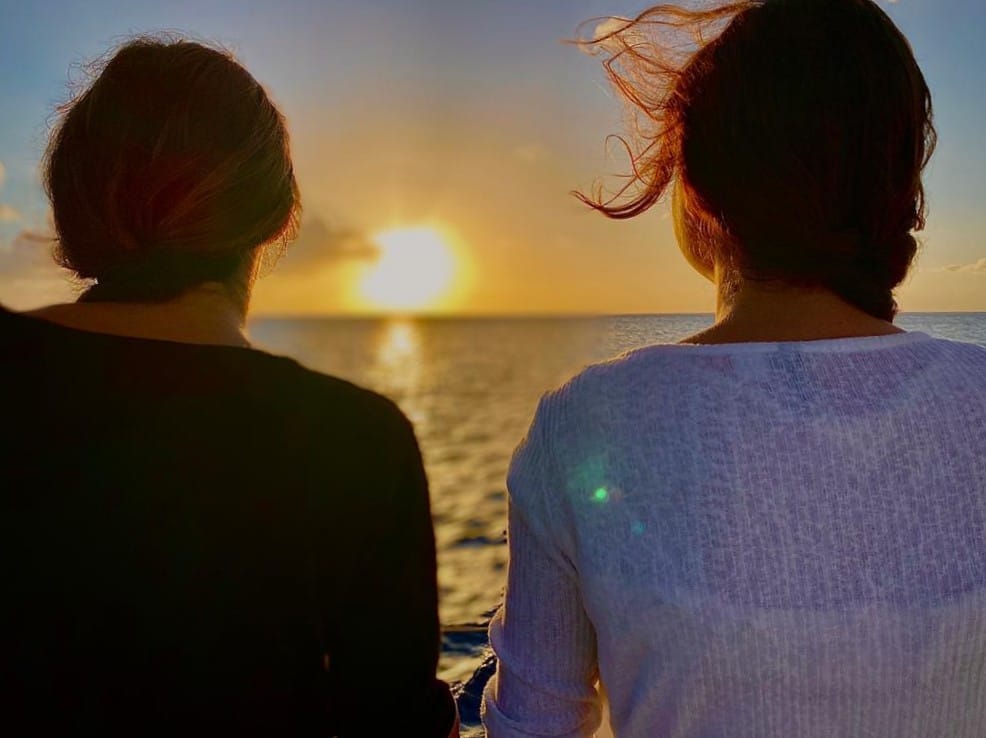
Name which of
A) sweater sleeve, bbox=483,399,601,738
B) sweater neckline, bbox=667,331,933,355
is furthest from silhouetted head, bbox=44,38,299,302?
sweater neckline, bbox=667,331,933,355

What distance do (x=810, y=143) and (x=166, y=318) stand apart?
2.92 feet

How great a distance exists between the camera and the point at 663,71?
1267 mm

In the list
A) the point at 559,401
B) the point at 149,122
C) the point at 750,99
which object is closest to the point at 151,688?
the point at 559,401

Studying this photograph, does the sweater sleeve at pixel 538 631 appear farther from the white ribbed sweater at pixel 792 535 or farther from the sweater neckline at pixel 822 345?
the sweater neckline at pixel 822 345

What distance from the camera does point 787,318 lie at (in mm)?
1149

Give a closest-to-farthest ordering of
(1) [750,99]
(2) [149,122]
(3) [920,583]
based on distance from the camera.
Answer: (3) [920,583] → (1) [750,99] → (2) [149,122]

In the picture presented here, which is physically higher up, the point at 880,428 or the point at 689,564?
the point at 880,428

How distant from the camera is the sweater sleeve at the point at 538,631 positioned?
119cm

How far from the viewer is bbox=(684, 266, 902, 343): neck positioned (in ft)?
3.72

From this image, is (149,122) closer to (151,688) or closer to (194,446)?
(194,446)

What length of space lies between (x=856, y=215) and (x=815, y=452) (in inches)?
13.3

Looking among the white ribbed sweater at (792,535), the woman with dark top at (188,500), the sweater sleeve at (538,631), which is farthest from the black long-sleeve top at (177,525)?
the white ribbed sweater at (792,535)

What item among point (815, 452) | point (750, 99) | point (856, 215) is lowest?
point (815, 452)

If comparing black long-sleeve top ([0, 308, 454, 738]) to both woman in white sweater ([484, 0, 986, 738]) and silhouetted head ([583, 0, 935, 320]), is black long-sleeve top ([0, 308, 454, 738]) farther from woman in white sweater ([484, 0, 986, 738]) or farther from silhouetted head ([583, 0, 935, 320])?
silhouetted head ([583, 0, 935, 320])
